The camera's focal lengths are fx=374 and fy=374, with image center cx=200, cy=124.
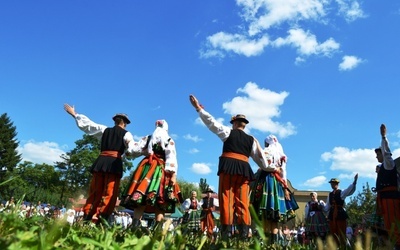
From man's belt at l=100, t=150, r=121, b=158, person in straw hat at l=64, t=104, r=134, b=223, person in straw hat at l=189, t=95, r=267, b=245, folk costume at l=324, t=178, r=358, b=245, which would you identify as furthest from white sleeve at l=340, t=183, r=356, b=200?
man's belt at l=100, t=150, r=121, b=158

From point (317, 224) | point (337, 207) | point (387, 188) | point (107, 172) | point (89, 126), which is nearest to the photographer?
point (107, 172)

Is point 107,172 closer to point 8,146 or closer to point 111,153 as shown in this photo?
point 111,153

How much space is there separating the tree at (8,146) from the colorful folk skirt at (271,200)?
66.0m

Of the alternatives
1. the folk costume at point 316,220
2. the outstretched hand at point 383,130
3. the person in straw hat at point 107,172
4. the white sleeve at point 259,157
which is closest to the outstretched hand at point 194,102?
the white sleeve at point 259,157

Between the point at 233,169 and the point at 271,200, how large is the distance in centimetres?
116

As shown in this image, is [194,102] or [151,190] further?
[194,102]

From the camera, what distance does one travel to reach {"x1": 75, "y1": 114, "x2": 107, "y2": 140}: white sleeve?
258 inches

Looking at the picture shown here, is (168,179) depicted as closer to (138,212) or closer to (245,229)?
(138,212)

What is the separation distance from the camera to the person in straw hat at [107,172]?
5.66m

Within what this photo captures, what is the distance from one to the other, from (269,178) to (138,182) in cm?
221

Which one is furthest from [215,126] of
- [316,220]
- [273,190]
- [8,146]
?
[8,146]

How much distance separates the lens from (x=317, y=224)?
940cm

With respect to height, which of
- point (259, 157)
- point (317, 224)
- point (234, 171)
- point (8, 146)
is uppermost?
point (8, 146)

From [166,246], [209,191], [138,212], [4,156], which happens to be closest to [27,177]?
[4,156]
